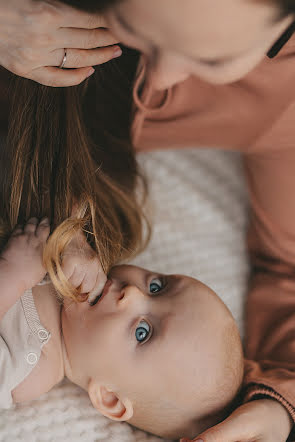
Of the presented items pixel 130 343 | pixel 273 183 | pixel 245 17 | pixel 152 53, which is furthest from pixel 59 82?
pixel 273 183

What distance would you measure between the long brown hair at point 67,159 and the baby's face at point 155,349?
0.35 feet

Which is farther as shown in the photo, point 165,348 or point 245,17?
point 165,348

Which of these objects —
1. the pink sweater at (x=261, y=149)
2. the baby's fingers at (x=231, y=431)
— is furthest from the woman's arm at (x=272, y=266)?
the baby's fingers at (x=231, y=431)

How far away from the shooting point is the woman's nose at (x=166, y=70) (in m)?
0.57

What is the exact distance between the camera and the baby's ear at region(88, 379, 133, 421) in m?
0.92

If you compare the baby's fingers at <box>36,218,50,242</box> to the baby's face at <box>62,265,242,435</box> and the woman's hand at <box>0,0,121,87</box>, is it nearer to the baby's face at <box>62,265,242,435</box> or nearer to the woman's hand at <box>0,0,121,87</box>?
the baby's face at <box>62,265,242,435</box>

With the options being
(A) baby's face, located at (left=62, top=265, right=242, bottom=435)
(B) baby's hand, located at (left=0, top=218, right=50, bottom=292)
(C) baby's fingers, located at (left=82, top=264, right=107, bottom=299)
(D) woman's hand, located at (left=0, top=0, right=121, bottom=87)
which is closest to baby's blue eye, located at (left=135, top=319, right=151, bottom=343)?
(A) baby's face, located at (left=62, top=265, right=242, bottom=435)

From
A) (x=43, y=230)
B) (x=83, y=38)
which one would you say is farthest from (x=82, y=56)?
(x=43, y=230)

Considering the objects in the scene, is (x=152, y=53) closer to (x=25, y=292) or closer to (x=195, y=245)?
(x=25, y=292)

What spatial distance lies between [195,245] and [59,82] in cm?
62

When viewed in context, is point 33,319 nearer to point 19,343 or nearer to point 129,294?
point 19,343

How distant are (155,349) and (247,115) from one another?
0.52 meters

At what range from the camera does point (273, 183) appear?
1.13 metres

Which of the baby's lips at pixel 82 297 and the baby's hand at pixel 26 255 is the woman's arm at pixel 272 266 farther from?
the baby's hand at pixel 26 255
